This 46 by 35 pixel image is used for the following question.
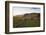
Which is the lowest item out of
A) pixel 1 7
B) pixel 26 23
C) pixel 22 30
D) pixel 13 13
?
pixel 22 30

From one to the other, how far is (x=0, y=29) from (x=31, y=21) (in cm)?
56

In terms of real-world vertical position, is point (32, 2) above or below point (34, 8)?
above

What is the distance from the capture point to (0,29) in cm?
141

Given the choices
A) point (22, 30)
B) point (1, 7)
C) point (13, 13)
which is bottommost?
point (22, 30)

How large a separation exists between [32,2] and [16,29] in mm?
564

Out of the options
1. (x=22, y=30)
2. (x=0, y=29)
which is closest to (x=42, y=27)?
(x=22, y=30)

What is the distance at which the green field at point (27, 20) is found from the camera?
148 cm

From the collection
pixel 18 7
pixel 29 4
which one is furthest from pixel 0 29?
pixel 29 4

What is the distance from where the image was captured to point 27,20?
1519 millimetres

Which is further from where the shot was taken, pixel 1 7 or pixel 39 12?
pixel 39 12

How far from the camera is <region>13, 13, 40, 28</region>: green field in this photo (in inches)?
58.2

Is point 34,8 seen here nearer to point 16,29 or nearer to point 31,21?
point 31,21

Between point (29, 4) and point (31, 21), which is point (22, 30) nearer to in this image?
point (31, 21)

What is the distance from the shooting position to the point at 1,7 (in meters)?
A: 1.43
